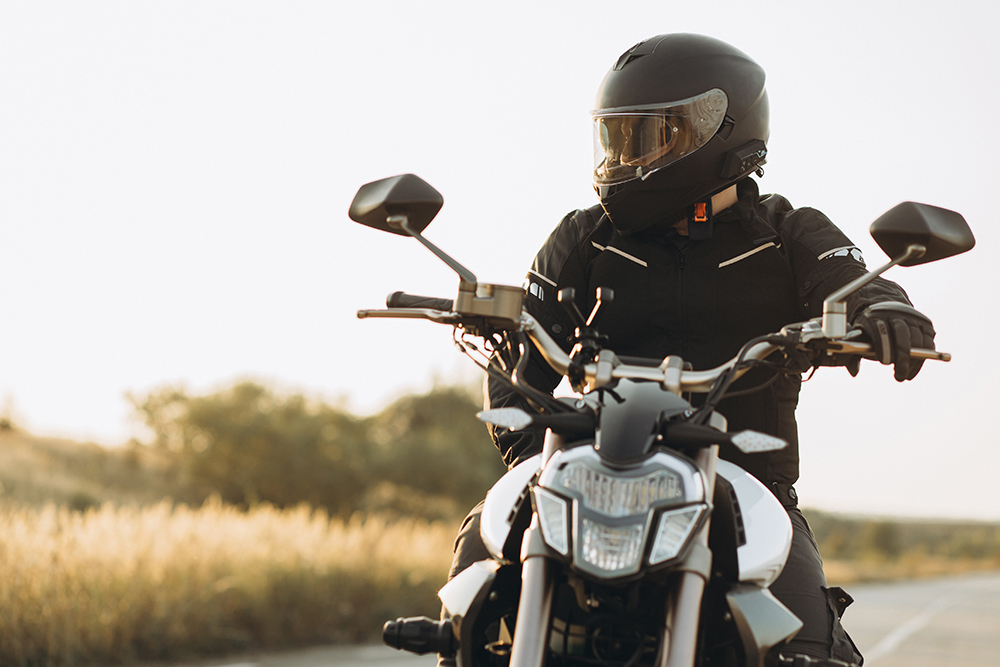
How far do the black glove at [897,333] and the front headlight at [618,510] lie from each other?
0.62 meters

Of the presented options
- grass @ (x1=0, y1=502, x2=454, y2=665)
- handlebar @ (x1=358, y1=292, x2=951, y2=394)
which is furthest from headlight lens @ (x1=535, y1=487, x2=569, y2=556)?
grass @ (x1=0, y1=502, x2=454, y2=665)

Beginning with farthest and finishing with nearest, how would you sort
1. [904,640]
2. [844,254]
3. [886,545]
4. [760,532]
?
1. [886,545]
2. [904,640]
3. [844,254]
4. [760,532]

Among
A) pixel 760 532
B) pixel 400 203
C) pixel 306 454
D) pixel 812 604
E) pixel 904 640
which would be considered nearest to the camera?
pixel 760 532

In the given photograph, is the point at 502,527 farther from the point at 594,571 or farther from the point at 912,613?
the point at 912,613

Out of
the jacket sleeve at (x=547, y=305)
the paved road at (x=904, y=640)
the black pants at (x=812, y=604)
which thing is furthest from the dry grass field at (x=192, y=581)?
the black pants at (x=812, y=604)

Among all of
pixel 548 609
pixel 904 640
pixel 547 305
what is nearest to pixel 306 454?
pixel 904 640

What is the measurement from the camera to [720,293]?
2.94 metres

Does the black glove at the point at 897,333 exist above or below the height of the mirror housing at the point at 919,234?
below

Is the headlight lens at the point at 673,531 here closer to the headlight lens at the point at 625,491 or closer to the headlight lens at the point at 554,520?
the headlight lens at the point at 625,491

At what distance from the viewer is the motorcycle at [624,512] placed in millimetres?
1838

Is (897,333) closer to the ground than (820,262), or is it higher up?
closer to the ground

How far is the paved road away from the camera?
888 cm

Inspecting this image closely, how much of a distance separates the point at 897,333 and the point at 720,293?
0.75m

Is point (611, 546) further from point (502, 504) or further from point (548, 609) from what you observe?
point (502, 504)
